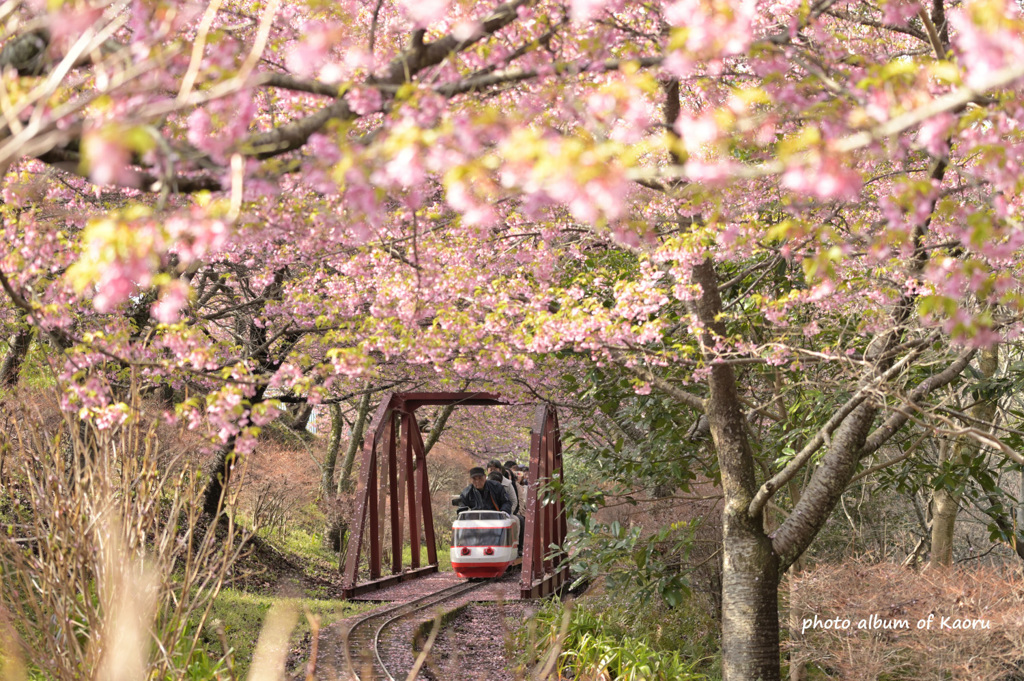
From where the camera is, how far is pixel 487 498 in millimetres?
15977

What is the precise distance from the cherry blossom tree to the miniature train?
4.21 meters

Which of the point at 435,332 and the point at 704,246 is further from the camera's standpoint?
the point at 435,332

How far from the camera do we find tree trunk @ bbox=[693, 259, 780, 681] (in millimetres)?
7059

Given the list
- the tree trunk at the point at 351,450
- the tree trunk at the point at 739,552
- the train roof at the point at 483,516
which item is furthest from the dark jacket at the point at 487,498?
the tree trunk at the point at 739,552

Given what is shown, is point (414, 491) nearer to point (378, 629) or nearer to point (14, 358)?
point (378, 629)

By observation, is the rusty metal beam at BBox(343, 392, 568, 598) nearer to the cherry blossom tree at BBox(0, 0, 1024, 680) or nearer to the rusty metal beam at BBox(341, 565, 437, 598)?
the rusty metal beam at BBox(341, 565, 437, 598)

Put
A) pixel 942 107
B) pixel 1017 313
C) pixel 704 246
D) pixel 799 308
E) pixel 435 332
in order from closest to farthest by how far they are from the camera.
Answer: pixel 942 107, pixel 1017 313, pixel 704 246, pixel 435 332, pixel 799 308

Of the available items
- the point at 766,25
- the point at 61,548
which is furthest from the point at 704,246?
the point at 61,548

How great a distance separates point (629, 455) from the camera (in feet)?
31.3

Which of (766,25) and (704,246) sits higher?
(766,25)

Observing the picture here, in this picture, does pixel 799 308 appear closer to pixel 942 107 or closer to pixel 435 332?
pixel 435 332

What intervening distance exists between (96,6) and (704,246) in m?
4.62

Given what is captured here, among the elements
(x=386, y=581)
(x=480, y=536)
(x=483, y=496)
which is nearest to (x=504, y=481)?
(x=483, y=496)

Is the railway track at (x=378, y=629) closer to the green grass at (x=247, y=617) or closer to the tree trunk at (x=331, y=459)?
the green grass at (x=247, y=617)
